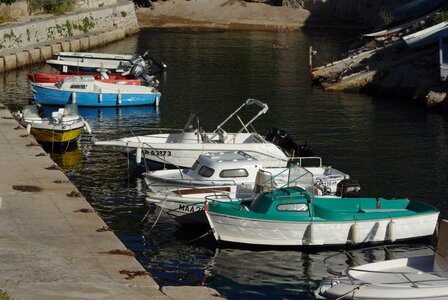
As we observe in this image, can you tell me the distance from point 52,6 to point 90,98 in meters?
36.9

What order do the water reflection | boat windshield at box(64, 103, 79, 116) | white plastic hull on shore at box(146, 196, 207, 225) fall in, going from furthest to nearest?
1. boat windshield at box(64, 103, 79, 116)
2. the water reflection
3. white plastic hull on shore at box(146, 196, 207, 225)

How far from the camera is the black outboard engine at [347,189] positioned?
37.1 m

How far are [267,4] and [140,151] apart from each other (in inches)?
2845

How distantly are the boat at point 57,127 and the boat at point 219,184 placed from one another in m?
9.71

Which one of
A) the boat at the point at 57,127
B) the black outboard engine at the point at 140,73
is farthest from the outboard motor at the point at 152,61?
→ the boat at the point at 57,127

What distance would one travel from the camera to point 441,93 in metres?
60.8

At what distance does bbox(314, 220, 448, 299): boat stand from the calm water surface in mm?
3512

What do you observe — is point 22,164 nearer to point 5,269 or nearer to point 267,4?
point 5,269

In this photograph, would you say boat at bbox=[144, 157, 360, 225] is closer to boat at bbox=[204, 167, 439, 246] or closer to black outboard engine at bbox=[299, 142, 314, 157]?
boat at bbox=[204, 167, 439, 246]

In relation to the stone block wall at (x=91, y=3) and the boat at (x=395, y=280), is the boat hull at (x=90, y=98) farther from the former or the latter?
the stone block wall at (x=91, y=3)

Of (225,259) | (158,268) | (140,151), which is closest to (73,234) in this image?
(158,268)

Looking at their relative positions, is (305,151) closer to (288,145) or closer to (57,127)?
(288,145)

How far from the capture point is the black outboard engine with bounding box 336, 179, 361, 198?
3709 cm

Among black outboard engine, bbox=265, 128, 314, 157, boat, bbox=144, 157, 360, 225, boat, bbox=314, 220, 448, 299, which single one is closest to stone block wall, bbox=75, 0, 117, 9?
black outboard engine, bbox=265, 128, 314, 157
